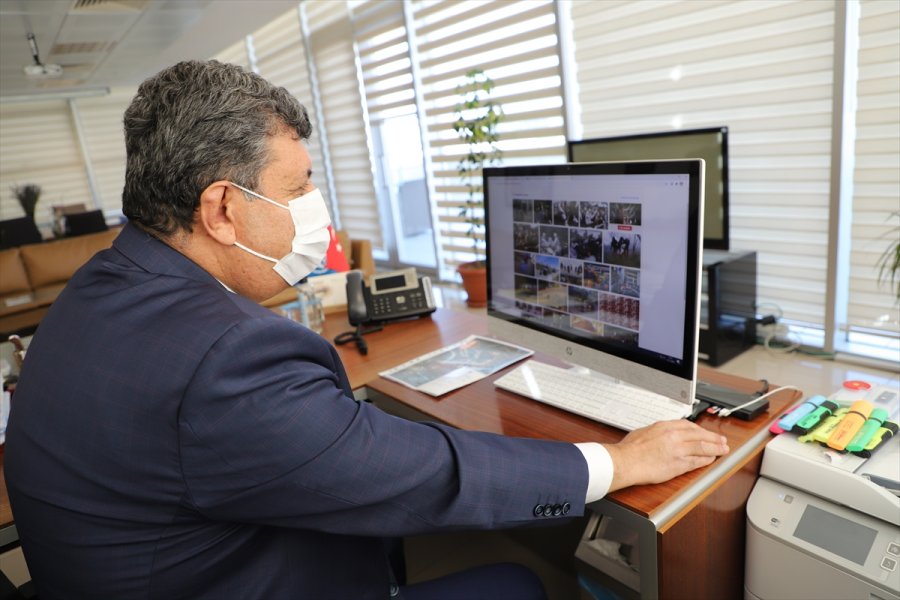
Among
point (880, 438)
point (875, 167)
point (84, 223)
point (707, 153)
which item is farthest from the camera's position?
point (84, 223)

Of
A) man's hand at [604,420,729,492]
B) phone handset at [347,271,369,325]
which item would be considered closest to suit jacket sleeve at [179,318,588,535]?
man's hand at [604,420,729,492]

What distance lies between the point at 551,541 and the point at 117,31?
5.87 meters

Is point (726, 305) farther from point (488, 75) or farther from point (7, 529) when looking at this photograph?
point (7, 529)

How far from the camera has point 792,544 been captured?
103 cm

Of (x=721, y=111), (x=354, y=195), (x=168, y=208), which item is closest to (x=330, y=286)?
(x=168, y=208)

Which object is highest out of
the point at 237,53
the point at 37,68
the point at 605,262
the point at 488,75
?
the point at 237,53

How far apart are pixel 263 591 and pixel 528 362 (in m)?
0.87

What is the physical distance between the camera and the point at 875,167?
2.19 m

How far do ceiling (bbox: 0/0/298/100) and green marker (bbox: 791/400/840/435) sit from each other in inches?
193

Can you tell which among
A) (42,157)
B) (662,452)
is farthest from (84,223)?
(662,452)

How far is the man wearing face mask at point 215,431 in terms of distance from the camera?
30.1 inches

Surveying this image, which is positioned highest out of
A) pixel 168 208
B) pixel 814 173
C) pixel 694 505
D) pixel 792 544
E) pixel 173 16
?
pixel 173 16

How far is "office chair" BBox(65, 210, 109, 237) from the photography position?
673cm

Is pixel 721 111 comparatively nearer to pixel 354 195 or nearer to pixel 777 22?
pixel 777 22
